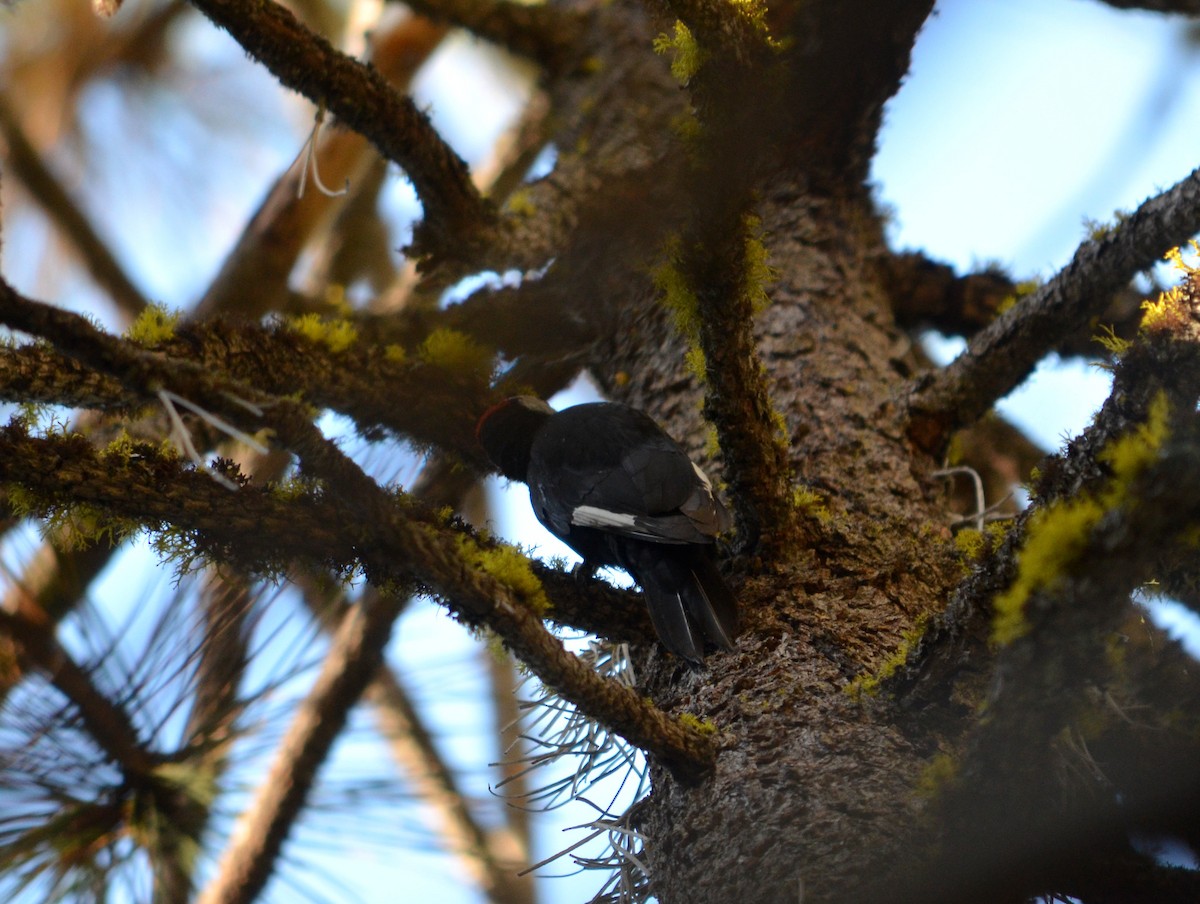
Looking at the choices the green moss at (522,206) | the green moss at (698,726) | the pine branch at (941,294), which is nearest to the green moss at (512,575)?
the green moss at (698,726)

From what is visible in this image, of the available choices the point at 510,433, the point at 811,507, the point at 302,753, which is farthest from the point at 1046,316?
the point at 302,753

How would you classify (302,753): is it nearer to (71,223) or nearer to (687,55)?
(687,55)

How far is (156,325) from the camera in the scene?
5.71ft

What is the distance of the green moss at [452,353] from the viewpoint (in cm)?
212

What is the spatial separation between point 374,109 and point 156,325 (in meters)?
0.62

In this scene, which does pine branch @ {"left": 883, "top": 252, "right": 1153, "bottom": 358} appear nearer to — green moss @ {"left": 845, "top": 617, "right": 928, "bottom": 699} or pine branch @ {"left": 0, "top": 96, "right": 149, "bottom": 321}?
green moss @ {"left": 845, "top": 617, "right": 928, "bottom": 699}

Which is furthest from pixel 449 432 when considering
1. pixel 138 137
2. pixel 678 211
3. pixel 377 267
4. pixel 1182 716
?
pixel 138 137

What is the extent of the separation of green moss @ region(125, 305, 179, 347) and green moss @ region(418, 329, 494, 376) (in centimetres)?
51

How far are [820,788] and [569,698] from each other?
0.36 metres

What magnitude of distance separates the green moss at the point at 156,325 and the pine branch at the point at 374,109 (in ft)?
1.73

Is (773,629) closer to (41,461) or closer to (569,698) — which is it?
(569,698)

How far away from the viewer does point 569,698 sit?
126 centimetres

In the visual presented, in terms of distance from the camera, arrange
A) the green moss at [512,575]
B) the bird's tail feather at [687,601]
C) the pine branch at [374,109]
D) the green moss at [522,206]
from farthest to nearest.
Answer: the green moss at [522,206]
the pine branch at [374,109]
the bird's tail feather at [687,601]
the green moss at [512,575]

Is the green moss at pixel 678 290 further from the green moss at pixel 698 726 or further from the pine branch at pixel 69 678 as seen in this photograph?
the pine branch at pixel 69 678
